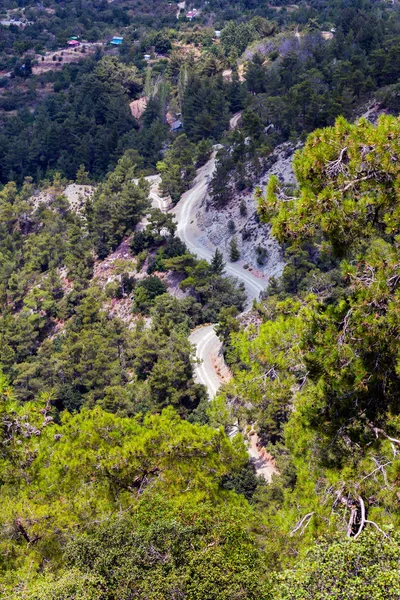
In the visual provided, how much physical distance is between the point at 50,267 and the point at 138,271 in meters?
13.9

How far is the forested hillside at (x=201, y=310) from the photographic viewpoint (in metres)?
11.4

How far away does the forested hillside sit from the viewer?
11.4m

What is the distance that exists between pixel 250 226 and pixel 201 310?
583 inches

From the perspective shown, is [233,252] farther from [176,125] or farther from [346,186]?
[346,186]

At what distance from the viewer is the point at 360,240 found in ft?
41.8

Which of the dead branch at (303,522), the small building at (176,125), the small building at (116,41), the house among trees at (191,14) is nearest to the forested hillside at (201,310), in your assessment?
the dead branch at (303,522)

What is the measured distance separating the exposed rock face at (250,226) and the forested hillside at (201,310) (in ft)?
→ 1.13

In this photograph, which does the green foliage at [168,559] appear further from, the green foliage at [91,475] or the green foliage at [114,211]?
the green foliage at [114,211]

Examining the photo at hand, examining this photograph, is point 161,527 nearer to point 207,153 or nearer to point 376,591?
point 376,591

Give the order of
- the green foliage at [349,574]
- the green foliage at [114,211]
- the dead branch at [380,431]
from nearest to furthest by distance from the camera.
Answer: the green foliage at [349,574], the dead branch at [380,431], the green foliage at [114,211]

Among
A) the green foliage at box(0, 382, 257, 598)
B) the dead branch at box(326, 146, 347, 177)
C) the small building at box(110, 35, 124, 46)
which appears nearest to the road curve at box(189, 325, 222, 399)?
the green foliage at box(0, 382, 257, 598)

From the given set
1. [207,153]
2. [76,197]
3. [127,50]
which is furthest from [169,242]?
[127,50]

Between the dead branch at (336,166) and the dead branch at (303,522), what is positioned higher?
the dead branch at (336,166)

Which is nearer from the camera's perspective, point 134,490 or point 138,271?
point 134,490
